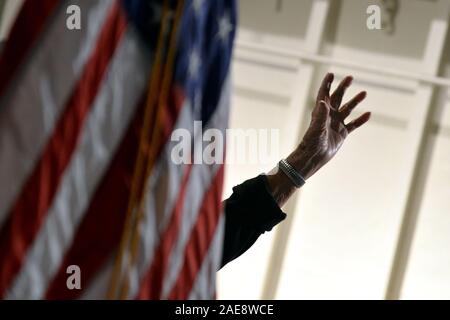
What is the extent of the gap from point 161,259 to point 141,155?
19 centimetres

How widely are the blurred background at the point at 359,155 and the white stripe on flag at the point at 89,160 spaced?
3.30 meters

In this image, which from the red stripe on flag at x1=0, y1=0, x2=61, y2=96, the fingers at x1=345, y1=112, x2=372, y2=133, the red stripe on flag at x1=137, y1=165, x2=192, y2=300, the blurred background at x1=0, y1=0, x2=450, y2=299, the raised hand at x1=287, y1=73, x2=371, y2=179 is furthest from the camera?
the blurred background at x1=0, y1=0, x2=450, y2=299

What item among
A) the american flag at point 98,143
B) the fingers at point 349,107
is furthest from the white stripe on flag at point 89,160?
the fingers at point 349,107

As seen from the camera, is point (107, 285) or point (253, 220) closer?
point (107, 285)

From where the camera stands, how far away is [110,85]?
116cm

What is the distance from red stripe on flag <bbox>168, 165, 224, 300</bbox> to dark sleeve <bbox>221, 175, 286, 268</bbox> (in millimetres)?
588

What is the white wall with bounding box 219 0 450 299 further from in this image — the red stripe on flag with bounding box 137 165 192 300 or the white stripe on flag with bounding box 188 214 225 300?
the red stripe on flag with bounding box 137 165 192 300

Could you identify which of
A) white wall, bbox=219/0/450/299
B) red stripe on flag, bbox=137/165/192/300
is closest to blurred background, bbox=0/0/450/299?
white wall, bbox=219/0/450/299

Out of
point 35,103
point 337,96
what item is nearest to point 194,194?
point 35,103

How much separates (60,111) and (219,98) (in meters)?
0.31

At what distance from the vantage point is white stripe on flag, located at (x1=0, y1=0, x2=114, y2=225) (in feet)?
3.52

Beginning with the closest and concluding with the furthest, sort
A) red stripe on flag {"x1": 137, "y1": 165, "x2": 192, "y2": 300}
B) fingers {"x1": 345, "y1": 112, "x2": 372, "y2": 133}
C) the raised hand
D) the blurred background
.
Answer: red stripe on flag {"x1": 137, "y1": 165, "x2": 192, "y2": 300} → the raised hand → fingers {"x1": 345, "y1": 112, "x2": 372, "y2": 133} → the blurred background
